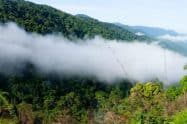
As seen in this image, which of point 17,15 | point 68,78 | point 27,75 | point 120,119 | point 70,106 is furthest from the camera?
point 17,15

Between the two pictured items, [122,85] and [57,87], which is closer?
[57,87]

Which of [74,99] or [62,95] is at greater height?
[74,99]

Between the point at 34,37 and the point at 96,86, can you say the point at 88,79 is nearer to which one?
the point at 96,86

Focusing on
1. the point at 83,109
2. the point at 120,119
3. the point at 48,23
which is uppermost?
the point at 48,23

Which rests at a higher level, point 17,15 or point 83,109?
point 17,15

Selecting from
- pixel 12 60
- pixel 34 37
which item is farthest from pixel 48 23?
pixel 12 60

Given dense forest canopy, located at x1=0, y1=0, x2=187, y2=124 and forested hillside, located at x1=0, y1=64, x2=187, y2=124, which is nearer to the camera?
forested hillside, located at x1=0, y1=64, x2=187, y2=124

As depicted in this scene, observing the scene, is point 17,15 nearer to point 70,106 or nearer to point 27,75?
point 27,75

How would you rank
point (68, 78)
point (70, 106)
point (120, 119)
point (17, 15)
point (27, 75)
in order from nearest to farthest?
1. point (120, 119)
2. point (70, 106)
3. point (27, 75)
4. point (68, 78)
5. point (17, 15)

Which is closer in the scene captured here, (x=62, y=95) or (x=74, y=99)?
(x=74, y=99)

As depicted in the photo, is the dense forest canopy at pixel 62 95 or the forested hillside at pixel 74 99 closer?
the forested hillside at pixel 74 99
